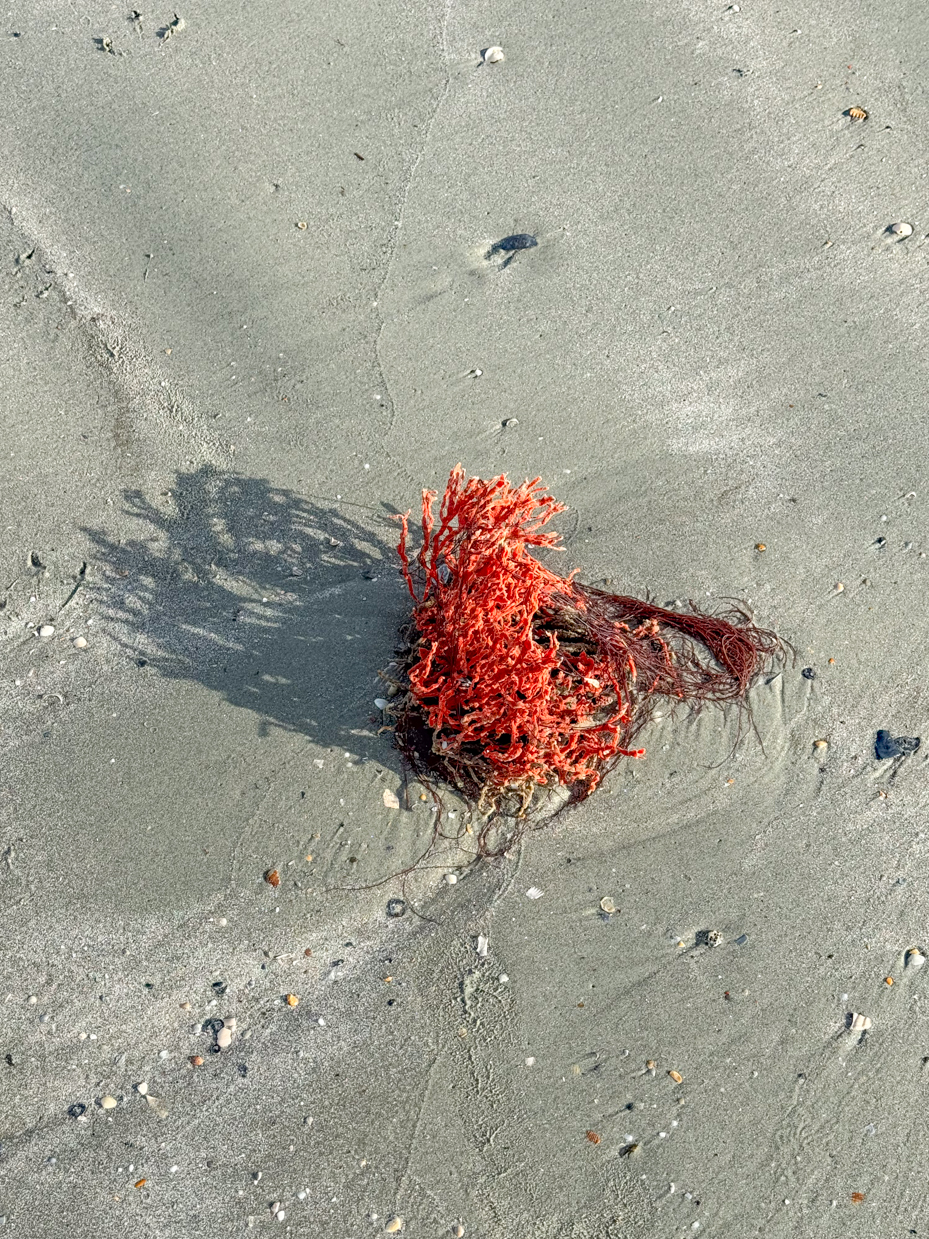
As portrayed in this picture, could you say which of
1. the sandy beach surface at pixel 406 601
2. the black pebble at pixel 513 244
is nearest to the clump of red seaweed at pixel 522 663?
the sandy beach surface at pixel 406 601

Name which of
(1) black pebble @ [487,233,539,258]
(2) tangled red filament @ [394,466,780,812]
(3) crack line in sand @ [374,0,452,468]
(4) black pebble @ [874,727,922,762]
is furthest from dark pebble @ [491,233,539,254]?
(4) black pebble @ [874,727,922,762]

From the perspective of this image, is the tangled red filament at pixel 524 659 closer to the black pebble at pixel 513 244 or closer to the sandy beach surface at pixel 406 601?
the sandy beach surface at pixel 406 601

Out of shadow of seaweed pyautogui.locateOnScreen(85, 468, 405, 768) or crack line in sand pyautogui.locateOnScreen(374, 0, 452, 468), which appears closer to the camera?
shadow of seaweed pyautogui.locateOnScreen(85, 468, 405, 768)

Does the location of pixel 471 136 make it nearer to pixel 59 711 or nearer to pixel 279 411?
pixel 279 411

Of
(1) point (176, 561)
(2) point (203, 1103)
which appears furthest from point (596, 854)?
(1) point (176, 561)

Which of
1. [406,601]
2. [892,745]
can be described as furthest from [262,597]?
A: [892,745]

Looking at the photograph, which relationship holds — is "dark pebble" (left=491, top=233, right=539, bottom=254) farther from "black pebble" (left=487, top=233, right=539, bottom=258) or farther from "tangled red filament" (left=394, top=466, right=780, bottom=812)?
"tangled red filament" (left=394, top=466, right=780, bottom=812)
